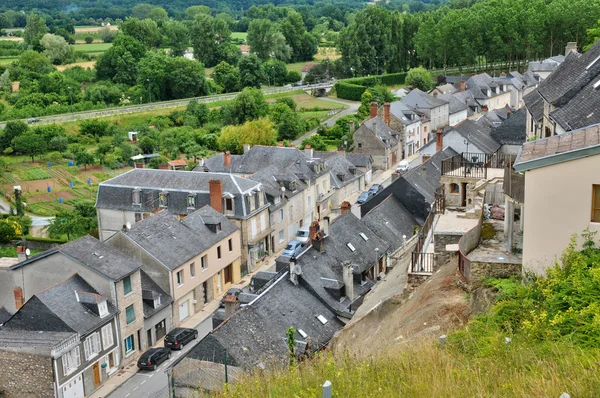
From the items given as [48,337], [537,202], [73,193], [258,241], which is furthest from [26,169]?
[537,202]

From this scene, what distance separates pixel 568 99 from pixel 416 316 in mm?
13204

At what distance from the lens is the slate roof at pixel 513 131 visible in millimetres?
50438

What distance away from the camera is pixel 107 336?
31156 millimetres

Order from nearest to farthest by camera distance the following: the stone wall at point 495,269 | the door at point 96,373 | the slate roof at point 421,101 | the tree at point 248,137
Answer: the stone wall at point 495,269
the door at point 96,373
the tree at point 248,137
the slate roof at point 421,101

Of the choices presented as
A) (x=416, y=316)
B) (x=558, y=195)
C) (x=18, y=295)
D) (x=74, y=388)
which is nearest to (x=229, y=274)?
(x=18, y=295)

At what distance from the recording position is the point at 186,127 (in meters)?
83.9

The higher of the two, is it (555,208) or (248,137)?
(555,208)

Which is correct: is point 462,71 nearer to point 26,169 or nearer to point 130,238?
point 26,169

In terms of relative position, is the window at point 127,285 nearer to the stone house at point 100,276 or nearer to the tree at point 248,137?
the stone house at point 100,276

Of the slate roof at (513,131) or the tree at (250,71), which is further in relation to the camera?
the tree at (250,71)

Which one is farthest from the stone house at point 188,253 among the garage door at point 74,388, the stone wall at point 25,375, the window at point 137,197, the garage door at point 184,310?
the stone wall at point 25,375

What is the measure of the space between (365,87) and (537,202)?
90206 mm

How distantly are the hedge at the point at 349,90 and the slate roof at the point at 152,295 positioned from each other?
247 feet

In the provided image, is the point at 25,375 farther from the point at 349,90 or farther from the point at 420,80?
the point at 349,90
